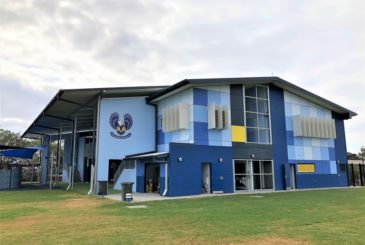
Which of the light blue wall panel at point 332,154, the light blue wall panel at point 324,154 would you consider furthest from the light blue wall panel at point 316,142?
the light blue wall panel at point 332,154

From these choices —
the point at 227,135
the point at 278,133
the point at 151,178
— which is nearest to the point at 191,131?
the point at 227,135

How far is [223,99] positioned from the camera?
19.2m

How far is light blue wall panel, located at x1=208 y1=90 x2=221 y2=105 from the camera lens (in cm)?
1864

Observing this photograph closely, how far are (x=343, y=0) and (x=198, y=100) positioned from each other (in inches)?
374

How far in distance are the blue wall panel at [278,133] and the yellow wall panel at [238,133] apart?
2.98 metres

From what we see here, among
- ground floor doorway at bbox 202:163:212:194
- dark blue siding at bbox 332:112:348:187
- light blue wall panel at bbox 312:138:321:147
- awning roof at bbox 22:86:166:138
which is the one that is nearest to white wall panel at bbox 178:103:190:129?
ground floor doorway at bbox 202:163:212:194

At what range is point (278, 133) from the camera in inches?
842

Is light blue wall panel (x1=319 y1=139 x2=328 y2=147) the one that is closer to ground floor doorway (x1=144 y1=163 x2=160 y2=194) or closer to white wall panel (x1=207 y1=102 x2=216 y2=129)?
white wall panel (x1=207 y1=102 x2=216 y2=129)

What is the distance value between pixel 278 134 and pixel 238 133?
402 centimetres

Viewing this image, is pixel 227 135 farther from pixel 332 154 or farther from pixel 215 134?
pixel 332 154

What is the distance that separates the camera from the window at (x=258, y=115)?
839 inches

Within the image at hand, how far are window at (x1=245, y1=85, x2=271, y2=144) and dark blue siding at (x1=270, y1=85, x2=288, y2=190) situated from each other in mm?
442

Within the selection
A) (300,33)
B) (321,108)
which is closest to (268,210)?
(300,33)

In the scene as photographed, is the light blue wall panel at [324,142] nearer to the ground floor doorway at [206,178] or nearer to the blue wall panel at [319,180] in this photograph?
the blue wall panel at [319,180]
